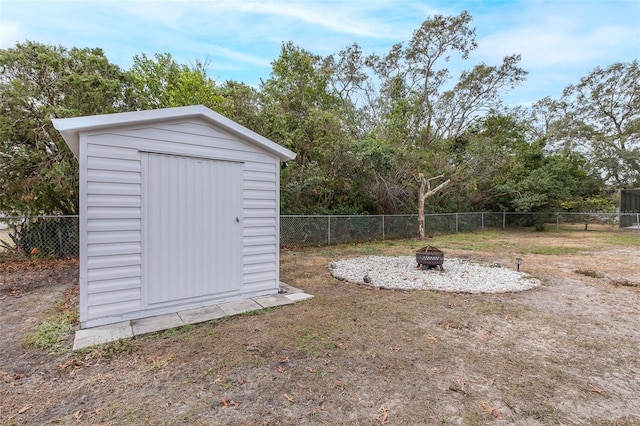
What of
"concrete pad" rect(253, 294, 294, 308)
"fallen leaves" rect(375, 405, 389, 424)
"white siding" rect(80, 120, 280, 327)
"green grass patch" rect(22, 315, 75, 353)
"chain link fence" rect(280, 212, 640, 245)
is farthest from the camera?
"chain link fence" rect(280, 212, 640, 245)

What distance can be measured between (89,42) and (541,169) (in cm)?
1811

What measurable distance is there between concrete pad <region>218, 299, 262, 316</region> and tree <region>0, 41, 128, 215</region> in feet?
17.0

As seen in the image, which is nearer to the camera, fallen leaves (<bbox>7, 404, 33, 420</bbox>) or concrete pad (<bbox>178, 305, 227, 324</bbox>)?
fallen leaves (<bbox>7, 404, 33, 420</bbox>)

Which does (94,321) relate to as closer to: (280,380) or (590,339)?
(280,380)

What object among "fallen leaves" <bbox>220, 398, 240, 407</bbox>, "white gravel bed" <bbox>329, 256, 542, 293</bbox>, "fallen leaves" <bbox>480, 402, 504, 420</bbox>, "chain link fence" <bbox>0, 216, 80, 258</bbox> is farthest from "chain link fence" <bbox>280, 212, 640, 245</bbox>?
"fallen leaves" <bbox>480, 402, 504, 420</bbox>

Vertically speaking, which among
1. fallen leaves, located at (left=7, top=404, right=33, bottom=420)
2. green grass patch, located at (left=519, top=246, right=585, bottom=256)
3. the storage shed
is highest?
the storage shed

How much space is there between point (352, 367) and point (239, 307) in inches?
74.2

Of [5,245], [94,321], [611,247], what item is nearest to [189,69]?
[5,245]

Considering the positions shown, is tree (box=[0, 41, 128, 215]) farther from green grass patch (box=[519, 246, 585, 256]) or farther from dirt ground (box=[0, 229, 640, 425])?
green grass patch (box=[519, 246, 585, 256])

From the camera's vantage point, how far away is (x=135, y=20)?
7.19 metres

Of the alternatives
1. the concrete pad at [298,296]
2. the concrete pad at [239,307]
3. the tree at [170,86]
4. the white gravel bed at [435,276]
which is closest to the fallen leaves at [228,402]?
the concrete pad at [239,307]

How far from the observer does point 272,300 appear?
4.15 m

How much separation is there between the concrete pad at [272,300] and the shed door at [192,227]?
14.4 inches

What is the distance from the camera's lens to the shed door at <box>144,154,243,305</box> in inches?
137
